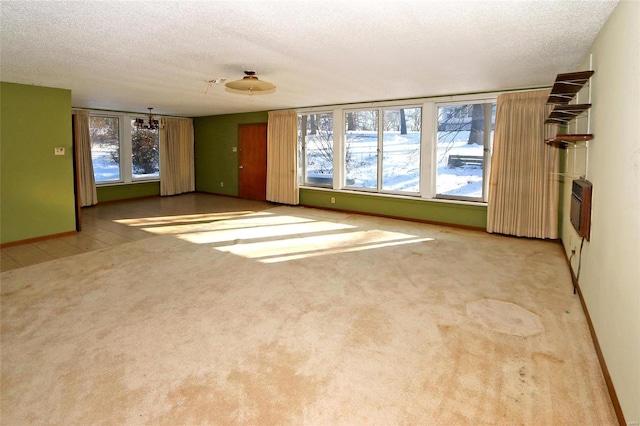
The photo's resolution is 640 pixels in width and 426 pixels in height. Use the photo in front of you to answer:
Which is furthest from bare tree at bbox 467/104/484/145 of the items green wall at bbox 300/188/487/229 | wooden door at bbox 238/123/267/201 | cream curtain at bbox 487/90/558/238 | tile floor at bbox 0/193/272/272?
wooden door at bbox 238/123/267/201

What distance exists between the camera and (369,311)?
121 inches

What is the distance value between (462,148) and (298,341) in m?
4.92

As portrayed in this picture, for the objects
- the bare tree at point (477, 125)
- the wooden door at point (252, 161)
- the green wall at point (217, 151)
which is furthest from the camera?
the green wall at point (217, 151)

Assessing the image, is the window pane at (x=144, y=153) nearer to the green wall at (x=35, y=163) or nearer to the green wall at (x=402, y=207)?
the green wall at (x=35, y=163)

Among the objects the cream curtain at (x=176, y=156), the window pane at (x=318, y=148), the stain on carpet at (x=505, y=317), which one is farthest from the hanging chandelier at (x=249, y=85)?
the cream curtain at (x=176, y=156)

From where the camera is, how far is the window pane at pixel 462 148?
612cm

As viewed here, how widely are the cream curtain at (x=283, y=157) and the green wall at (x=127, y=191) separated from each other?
3314 millimetres

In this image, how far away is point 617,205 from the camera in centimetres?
217

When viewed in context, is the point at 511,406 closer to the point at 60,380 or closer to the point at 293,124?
the point at 60,380

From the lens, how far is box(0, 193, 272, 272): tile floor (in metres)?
4.79

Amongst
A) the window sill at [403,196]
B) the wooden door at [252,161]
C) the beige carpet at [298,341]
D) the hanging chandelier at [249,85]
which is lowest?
the beige carpet at [298,341]

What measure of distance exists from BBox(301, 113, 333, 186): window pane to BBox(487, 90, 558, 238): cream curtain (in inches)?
134

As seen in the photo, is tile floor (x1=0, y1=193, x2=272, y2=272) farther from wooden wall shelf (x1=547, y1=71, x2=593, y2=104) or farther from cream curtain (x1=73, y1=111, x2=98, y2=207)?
wooden wall shelf (x1=547, y1=71, x2=593, y2=104)

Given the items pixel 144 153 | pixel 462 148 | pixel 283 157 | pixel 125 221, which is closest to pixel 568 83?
pixel 462 148
